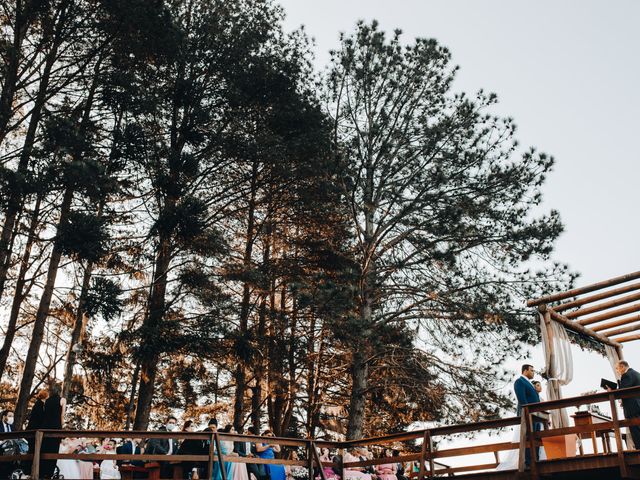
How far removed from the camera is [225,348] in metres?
18.0

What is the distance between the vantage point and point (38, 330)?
16828 millimetres

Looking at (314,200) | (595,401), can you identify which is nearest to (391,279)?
(314,200)

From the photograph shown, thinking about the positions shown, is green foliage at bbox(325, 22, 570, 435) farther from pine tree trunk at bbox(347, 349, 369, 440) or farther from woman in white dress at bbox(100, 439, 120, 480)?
woman in white dress at bbox(100, 439, 120, 480)

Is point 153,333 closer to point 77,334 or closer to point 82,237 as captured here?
point 82,237

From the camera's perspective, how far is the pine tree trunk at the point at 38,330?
15930 millimetres

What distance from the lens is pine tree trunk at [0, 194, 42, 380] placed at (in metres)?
16.5

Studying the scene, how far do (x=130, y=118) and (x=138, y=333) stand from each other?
5814mm

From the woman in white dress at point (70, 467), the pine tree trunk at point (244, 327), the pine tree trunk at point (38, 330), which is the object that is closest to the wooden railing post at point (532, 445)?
the woman in white dress at point (70, 467)

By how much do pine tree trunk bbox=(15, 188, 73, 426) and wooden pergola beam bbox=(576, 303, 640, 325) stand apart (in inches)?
427

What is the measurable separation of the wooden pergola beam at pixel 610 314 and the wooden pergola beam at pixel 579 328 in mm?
133

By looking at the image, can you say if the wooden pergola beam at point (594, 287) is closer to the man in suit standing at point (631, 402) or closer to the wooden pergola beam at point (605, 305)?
the wooden pergola beam at point (605, 305)

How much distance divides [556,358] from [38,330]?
11.5 metres

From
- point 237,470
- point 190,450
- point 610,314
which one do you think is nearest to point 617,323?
point 610,314

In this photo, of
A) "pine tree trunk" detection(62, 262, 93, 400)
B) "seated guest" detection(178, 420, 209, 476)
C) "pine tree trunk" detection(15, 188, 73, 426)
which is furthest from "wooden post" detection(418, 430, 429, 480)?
"pine tree trunk" detection(62, 262, 93, 400)
